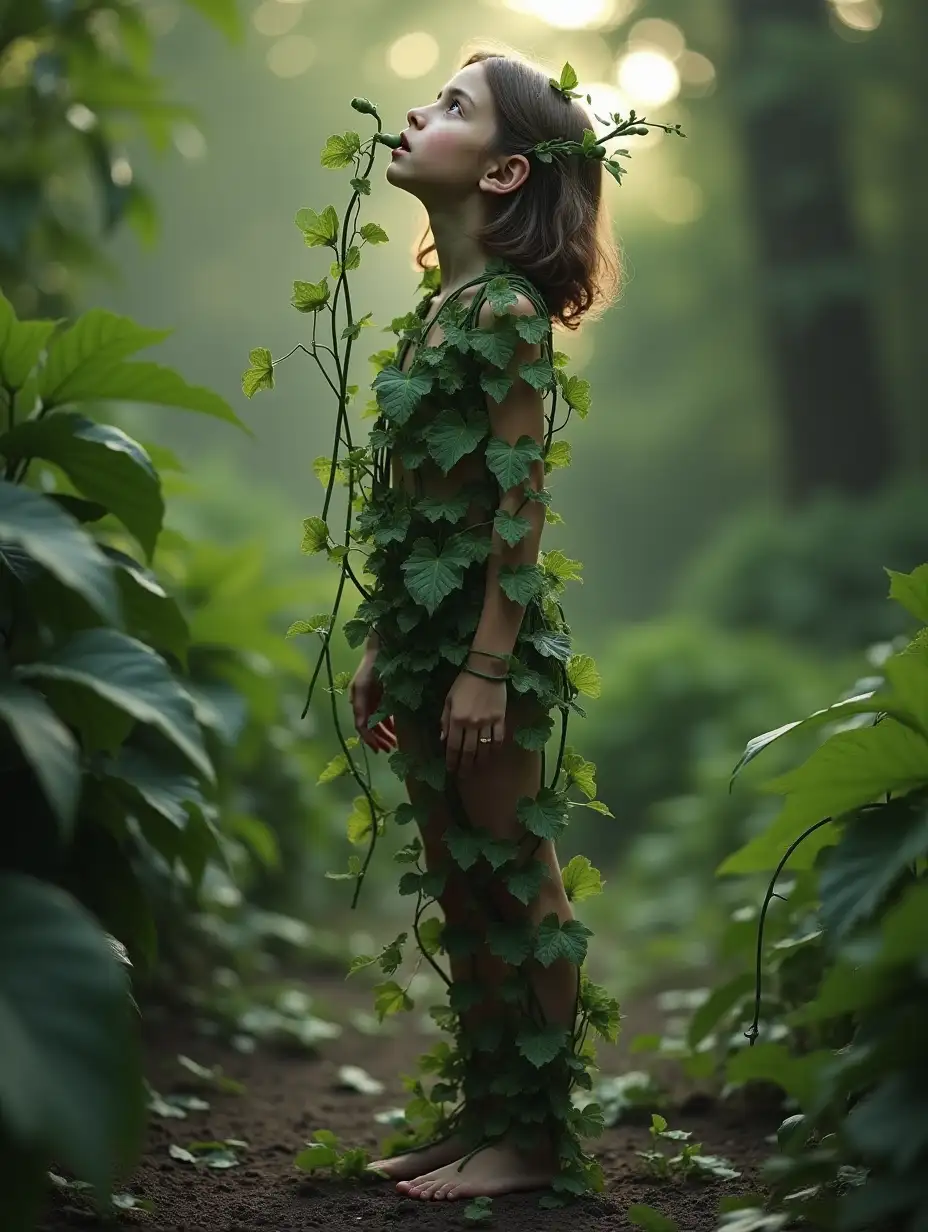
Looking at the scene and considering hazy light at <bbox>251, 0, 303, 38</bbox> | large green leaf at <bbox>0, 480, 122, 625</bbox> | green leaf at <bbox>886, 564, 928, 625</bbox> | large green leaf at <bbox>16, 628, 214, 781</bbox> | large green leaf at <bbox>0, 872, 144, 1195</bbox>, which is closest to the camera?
large green leaf at <bbox>0, 872, 144, 1195</bbox>

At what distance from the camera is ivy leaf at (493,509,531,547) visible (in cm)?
188

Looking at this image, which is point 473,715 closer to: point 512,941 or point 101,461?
point 512,941

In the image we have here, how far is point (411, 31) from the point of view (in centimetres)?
1232

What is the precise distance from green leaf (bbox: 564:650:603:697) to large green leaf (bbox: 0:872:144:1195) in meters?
0.93

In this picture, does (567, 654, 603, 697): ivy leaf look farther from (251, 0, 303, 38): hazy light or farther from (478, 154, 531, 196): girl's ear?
(251, 0, 303, 38): hazy light

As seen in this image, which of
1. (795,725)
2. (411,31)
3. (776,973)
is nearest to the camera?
(795,725)

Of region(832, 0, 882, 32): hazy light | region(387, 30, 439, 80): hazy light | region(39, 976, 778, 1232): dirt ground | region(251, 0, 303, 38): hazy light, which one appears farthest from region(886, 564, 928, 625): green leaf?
region(251, 0, 303, 38): hazy light

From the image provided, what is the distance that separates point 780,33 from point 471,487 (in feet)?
28.3

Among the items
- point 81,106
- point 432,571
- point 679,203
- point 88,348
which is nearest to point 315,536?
point 432,571

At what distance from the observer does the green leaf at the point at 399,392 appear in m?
1.94

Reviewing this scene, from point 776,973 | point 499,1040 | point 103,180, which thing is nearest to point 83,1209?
point 499,1040

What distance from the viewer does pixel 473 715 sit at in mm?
1908

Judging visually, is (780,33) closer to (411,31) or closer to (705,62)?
(705,62)

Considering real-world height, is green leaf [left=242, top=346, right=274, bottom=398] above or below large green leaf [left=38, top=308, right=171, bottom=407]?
below
